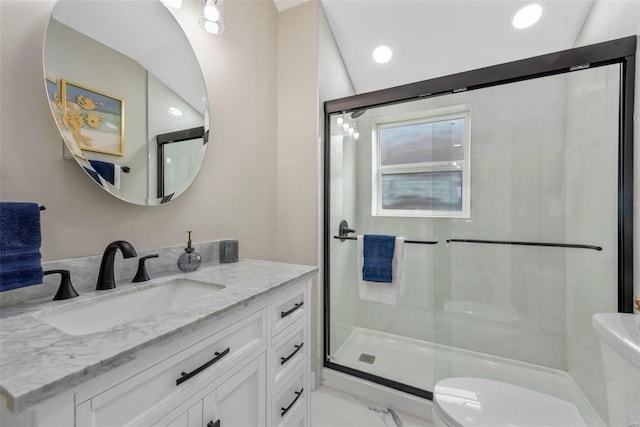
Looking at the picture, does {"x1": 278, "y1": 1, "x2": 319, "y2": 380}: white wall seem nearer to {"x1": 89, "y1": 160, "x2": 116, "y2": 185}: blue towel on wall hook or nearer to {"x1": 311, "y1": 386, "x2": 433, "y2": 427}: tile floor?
{"x1": 311, "y1": 386, "x2": 433, "y2": 427}: tile floor

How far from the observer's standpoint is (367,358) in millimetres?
1927

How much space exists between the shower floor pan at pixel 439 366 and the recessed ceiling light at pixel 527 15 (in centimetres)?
226

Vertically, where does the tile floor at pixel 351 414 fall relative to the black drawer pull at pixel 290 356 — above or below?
below

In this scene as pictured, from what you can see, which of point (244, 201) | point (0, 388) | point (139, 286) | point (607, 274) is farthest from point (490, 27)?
point (0, 388)

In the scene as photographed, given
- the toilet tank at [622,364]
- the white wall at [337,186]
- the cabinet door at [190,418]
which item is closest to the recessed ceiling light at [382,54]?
the white wall at [337,186]

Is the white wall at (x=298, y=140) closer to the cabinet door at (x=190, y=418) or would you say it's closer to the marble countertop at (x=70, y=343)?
the marble countertop at (x=70, y=343)

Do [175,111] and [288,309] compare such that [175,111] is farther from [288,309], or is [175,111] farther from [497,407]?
[497,407]

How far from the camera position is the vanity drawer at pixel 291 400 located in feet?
3.15

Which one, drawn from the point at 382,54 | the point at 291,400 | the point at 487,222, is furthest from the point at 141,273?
the point at 382,54

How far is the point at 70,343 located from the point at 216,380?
0.35 metres

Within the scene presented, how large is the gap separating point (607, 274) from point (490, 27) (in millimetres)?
1706

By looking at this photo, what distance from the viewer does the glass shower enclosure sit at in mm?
1390

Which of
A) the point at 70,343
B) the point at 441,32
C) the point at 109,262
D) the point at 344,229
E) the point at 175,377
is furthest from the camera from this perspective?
the point at 344,229

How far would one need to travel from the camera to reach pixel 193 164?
1240mm
